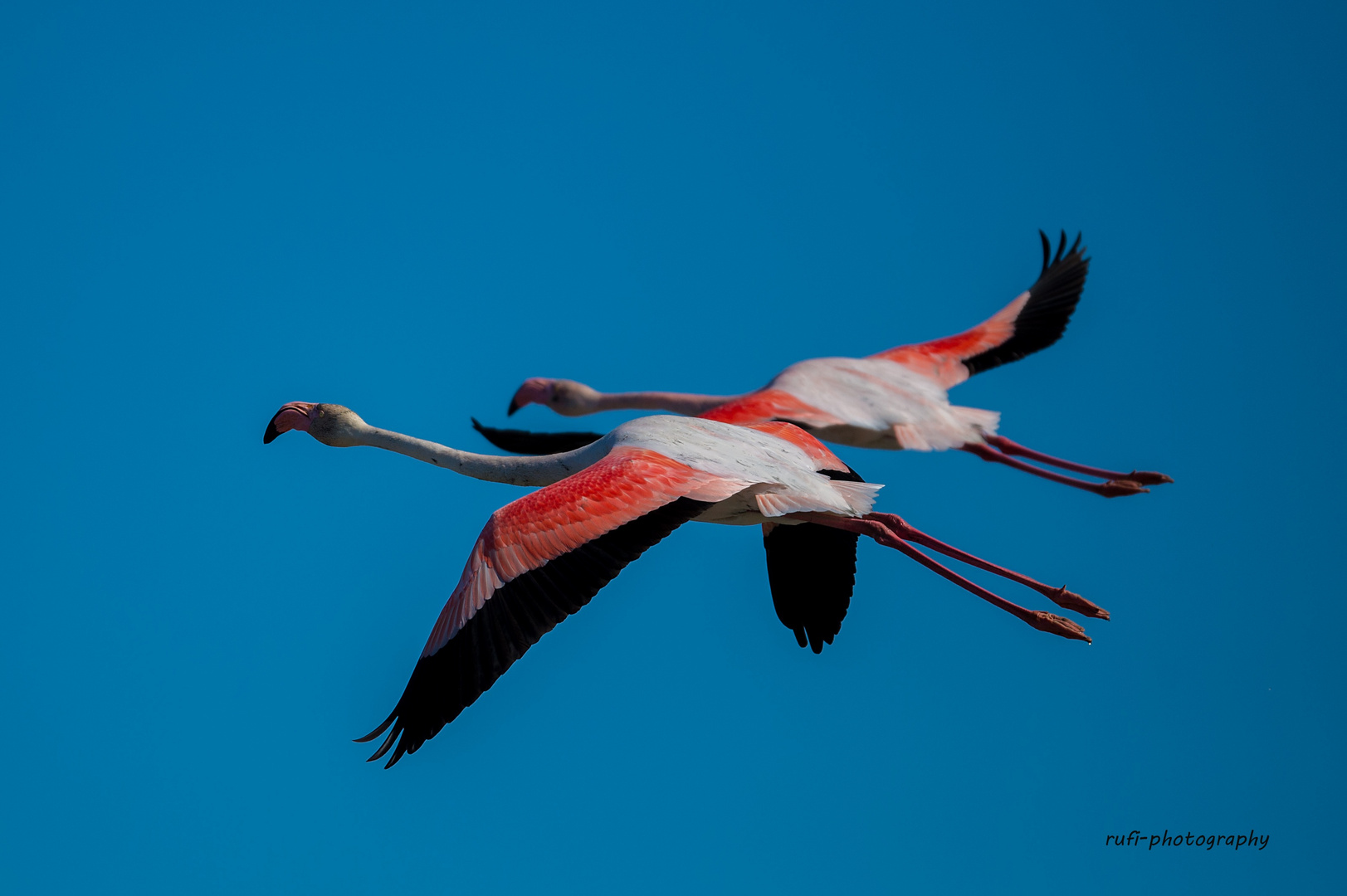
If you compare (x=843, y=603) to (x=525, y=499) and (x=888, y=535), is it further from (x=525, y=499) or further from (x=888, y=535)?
(x=525, y=499)

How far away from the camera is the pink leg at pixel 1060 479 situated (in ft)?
46.2

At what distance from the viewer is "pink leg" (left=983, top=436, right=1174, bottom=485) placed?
46.0 ft

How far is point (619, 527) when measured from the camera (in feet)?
29.3

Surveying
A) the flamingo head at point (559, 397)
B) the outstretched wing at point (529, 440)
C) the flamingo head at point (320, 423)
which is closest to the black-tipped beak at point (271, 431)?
the flamingo head at point (320, 423)

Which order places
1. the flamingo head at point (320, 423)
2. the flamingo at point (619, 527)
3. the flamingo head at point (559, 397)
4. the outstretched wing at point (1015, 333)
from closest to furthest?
the flamingo at point (619, 527) < the flamingo head at point (320, 423) < the outstretched wing at point (1015, 333) < the flamingo head at point (559, 397)

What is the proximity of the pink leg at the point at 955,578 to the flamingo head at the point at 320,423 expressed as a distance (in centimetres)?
462

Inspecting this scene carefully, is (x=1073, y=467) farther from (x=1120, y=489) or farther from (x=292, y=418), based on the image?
(x=292, y=418)

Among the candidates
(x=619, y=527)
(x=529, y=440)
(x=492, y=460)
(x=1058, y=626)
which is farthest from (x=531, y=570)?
(x=529, y=440)

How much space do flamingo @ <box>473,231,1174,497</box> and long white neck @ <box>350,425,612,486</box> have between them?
2.66 metres

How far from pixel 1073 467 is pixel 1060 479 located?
0.23 m

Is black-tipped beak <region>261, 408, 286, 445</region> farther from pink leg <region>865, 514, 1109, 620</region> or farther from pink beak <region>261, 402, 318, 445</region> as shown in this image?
pink leg <region>865, 514, 1109, 620</region>

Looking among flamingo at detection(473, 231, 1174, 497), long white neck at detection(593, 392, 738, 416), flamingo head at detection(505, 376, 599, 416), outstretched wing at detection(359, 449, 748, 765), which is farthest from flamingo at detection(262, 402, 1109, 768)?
flamingo head at detection(505, 376, 599, 416)

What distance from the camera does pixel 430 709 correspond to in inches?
326

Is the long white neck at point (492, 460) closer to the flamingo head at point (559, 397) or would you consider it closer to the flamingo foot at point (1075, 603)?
the flamingo foot at point (1075, 603)
